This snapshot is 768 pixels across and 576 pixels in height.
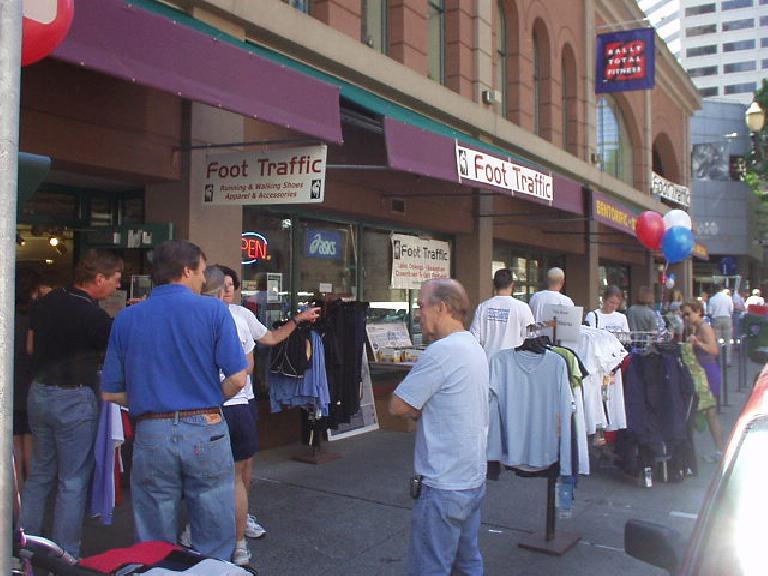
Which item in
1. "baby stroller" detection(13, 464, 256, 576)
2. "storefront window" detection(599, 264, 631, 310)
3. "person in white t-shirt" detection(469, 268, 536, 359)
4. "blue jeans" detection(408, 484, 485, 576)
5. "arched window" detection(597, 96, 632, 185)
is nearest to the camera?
"baby stroller" detection(13, 464, 256, 576)

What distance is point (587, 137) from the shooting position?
16797 millimetres

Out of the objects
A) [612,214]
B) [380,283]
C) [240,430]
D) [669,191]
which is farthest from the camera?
[669,191]

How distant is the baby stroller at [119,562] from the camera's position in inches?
82.2

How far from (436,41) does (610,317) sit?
577 cm

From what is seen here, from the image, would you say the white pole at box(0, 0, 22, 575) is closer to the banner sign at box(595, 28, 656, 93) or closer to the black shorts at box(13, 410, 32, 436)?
the black shorts at box(13, 410, 32, 436)

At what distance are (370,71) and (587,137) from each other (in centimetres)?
902

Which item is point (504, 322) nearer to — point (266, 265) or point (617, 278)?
point (266, 265)

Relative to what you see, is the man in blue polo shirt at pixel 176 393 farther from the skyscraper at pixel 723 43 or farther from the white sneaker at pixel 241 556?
Result: the skyscraper at pixel 723 43

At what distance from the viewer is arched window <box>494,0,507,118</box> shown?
44.3 feet

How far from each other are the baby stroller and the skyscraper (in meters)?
96.1

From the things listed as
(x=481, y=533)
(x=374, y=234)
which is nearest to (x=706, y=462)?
(x=481, y=533)

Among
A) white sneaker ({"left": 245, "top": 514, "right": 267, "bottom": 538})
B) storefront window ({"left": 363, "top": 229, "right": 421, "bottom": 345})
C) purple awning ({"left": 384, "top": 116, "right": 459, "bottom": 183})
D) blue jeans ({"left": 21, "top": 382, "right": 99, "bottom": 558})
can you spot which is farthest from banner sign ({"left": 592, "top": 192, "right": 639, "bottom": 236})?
blue jeans ({"left": 21, "top": 382, "right": 99, "bottom": 558})

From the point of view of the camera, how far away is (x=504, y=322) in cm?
761

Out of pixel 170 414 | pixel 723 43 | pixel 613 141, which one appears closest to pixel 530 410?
pixel 170 414
